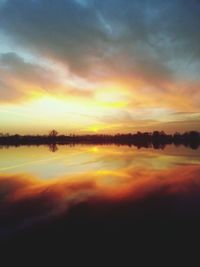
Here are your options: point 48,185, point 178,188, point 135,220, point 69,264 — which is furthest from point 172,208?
point 48,185

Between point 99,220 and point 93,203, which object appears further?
point 93,203

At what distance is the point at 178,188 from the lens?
63.6ft

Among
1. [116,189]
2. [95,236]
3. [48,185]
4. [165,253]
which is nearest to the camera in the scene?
[165,253]

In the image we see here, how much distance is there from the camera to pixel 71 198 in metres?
16.5

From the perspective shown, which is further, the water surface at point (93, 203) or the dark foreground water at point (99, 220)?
the water surface at point (93, 203)

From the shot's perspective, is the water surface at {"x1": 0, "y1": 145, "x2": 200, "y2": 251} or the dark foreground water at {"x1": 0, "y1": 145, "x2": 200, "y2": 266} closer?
the dark foreground water at {"x1": 0, "y1": 145, "x2": 200, "y2": 266}

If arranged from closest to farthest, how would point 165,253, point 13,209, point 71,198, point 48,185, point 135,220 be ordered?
point 165,253
point 135,220
point 13,209
point 71,198
point 48,185

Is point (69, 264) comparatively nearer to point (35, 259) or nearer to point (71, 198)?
point (35, 259)

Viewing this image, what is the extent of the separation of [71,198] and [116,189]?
405cm

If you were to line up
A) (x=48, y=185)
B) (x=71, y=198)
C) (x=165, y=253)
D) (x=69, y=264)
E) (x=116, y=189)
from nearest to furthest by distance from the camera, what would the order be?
(x=69, y=264) → (x=165, y=253) → (x=71, y=198) → (x=116, y=189) → (x=48, y=185)

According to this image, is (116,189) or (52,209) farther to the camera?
(116,189)

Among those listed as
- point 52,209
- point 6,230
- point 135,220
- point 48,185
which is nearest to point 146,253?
point 135,220

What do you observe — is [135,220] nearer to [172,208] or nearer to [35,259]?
[172,208]

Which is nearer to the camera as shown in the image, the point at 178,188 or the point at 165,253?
the point at 165,253
